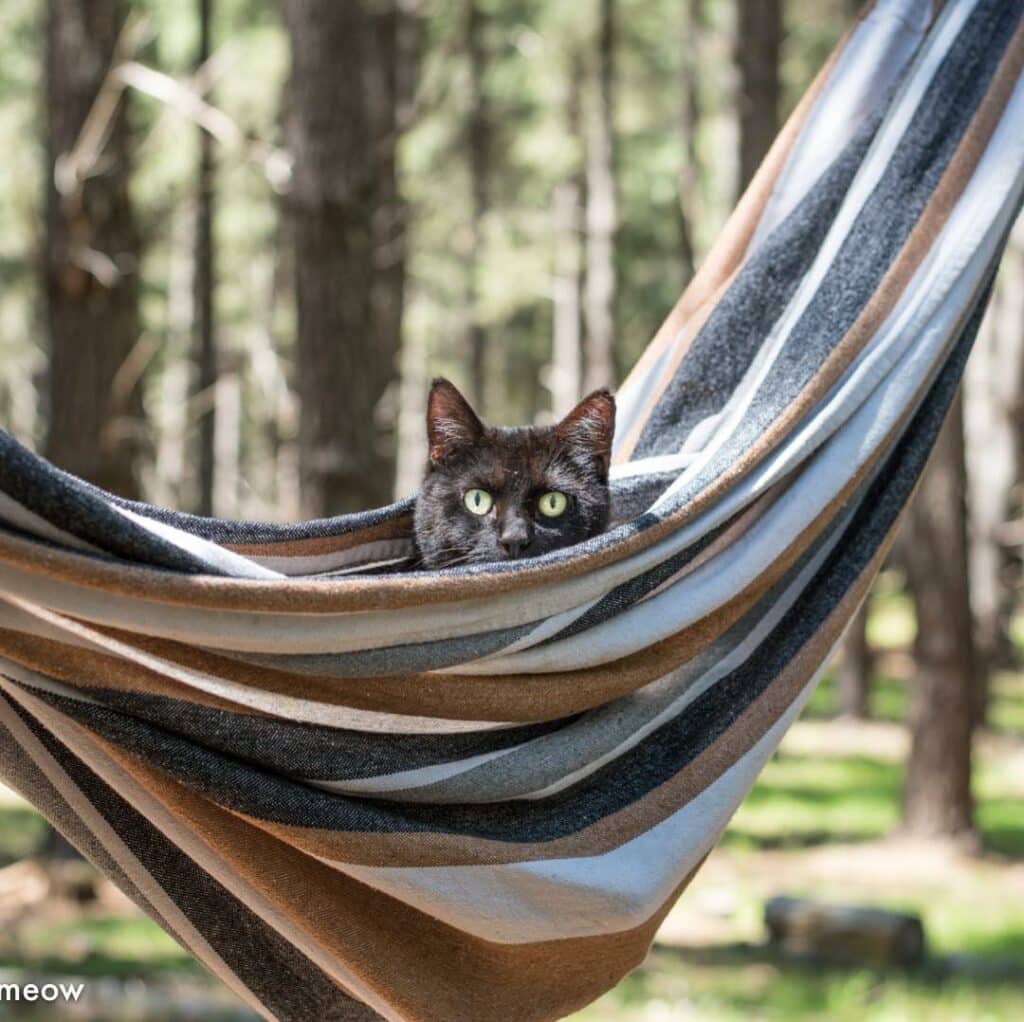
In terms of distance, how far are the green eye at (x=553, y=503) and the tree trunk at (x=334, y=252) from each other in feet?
8.30

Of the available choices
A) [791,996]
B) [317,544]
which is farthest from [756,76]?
[317,544]

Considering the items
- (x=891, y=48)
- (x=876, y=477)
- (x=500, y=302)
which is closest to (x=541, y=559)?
(x=876, y=477)

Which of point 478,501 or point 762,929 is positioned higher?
point 478,501

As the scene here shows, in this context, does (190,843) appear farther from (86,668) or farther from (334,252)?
(334,252)

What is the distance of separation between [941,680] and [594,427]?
4.72 meters

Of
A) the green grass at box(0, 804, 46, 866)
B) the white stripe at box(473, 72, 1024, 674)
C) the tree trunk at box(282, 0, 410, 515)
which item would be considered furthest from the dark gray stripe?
the green grass at box(0, 804, 46, 866)

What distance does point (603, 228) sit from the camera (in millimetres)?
10820

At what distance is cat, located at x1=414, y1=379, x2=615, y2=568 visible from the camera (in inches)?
86.4

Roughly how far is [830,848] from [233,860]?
5344 millimetres

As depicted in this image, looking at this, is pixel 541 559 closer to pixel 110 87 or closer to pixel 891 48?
pixel 891 48

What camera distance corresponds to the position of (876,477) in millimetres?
2250

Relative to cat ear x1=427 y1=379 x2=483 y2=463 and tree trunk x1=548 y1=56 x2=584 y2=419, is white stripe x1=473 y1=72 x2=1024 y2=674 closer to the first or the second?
cat ear x1=427 y1=379 x2=483 y2=463

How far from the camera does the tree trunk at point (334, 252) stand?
4.61 m

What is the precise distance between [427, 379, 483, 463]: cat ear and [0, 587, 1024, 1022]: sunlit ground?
2.38 meters
